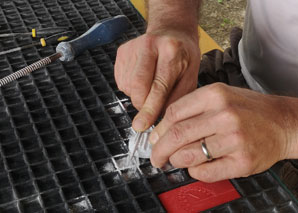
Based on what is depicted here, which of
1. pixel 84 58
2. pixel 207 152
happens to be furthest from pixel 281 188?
pixel 84 58

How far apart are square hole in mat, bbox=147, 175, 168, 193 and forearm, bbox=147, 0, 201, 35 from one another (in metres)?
0.36

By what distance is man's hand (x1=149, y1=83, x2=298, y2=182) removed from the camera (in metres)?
0.61

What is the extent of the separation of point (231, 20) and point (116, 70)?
1.97 metres

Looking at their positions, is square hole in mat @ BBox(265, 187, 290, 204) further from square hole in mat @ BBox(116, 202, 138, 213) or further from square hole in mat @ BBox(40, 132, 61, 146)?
square hole in mat @ BBox(40, 132, 61, 146)

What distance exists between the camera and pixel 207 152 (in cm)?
62

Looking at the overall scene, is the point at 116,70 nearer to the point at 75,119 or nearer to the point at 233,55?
the point at 75,119

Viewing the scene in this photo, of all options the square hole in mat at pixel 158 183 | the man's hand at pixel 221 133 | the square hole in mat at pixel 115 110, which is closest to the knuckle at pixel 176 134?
the man's hand at pixel 221 133

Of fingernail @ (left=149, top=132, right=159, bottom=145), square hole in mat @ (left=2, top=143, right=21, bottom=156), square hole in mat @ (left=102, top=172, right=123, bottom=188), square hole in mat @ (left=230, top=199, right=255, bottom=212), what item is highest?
fingernail @ (left=149, top=132, right=159, bottom=145)

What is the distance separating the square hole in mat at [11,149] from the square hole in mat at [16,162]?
1cm

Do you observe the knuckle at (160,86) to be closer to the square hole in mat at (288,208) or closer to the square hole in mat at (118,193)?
the square hole in mat at (118,193)

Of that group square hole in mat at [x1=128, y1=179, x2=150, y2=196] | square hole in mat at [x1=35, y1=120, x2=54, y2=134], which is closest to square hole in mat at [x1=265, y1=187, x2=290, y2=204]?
square hole in mat at [x1=128, y1=179, x2=150, y2=196]

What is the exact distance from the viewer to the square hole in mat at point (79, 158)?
706mm

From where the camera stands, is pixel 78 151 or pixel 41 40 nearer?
pixel 78 151

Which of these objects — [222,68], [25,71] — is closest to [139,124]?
[25,71]
